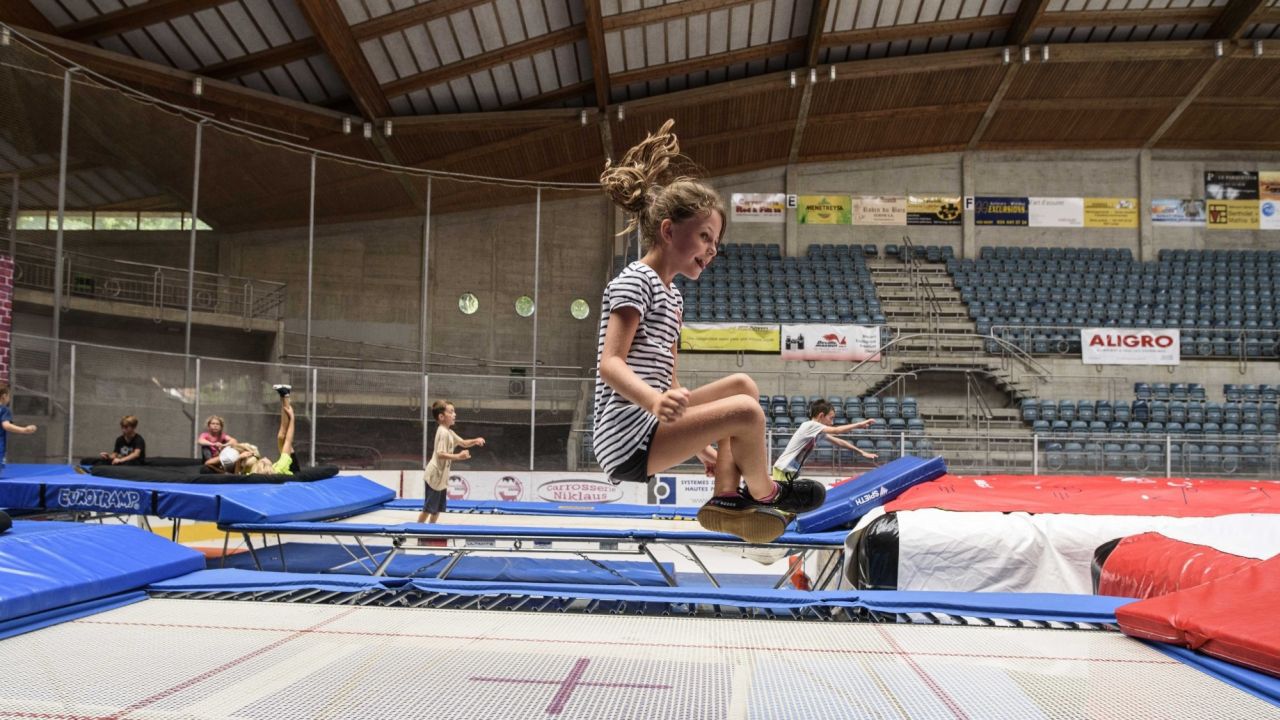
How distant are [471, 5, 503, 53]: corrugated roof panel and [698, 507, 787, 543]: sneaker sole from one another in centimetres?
1296

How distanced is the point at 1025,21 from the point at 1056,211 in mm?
5700

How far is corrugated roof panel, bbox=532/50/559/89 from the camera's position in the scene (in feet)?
49.2

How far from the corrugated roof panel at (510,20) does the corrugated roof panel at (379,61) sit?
2.08m

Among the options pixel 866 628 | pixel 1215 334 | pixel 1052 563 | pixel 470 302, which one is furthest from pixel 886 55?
pixel 866 628

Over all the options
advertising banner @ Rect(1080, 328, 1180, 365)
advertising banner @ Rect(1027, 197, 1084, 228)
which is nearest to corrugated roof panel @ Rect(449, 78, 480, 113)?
advertising banner @ Rect(1080, 328, 1180, 365)

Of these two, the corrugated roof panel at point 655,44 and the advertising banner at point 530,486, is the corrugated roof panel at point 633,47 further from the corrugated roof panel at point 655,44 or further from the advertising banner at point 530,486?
the advertising banner at point 530,486

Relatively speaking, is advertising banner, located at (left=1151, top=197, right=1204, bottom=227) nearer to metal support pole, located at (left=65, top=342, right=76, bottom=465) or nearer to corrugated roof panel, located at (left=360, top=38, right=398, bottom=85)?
corrugated roof panel, located at (left=360, top=38, right=398, bottom=85)

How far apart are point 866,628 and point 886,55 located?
647 inches

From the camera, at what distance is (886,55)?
16.9m

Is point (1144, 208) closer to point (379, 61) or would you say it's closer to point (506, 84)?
point (506, 84)

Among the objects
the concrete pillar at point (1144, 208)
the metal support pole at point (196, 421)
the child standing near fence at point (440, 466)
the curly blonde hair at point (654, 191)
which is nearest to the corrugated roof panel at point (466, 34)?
the metal support pole at point (196, 421)

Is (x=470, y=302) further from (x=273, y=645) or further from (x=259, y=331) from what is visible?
(x=273, y=645)

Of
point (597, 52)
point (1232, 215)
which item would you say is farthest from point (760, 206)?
point (1232, 215)

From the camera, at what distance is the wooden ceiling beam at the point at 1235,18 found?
619 inches
